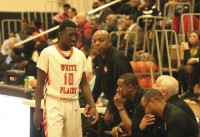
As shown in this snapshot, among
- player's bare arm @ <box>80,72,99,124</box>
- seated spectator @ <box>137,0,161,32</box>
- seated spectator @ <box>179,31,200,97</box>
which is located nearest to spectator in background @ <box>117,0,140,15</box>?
seated spectator @ <box>137,0,161,32</box>

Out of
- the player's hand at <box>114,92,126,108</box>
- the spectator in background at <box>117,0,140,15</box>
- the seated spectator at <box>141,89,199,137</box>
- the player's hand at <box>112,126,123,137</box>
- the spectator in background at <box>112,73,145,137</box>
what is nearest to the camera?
the seated spectator at <box>141,89,199,137</box>

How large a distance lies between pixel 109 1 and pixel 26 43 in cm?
236

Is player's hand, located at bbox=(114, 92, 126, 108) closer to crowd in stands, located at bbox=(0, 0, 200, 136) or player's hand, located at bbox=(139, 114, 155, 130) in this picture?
player's hand, located at bbox=(139, 114, 155, 130)

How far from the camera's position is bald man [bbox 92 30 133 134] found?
7320mm

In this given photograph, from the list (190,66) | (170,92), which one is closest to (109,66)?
(170,92)

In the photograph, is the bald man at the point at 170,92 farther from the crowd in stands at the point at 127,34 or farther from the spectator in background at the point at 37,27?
the spectator in background at the point at 37,27

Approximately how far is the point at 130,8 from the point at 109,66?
7090 millimetres

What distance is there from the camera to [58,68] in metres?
6.71

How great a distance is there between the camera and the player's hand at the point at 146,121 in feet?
20.5

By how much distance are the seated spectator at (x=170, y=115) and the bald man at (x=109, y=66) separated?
123 centimetres

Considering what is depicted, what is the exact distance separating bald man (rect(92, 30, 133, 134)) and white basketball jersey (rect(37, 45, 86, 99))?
0.71m

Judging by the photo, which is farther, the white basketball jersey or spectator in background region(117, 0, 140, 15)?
spectator in background region(117, 0, 140, 15)

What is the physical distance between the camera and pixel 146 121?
630 centimetres

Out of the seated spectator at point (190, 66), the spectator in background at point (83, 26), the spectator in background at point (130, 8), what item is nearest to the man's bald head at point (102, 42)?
the seated spectator at point (190, 66)
